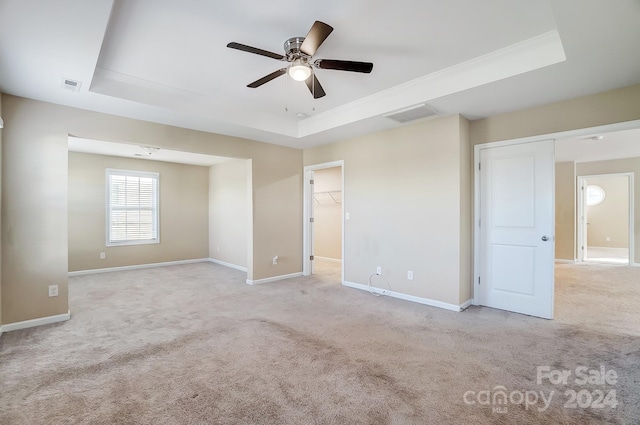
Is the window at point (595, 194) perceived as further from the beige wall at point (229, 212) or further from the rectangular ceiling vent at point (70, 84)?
the rectangular ceiling vent at point (70, 84)

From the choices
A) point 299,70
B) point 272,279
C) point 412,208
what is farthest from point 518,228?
point 272,279

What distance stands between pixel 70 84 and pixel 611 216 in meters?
13.5

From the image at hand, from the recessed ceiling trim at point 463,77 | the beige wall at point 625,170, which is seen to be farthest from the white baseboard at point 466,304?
the beige wall at point 625,170

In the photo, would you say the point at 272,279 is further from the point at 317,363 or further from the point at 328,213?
the point at 317,363

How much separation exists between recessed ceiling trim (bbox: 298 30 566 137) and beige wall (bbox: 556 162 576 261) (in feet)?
22.2

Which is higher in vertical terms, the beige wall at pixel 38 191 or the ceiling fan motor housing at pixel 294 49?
the ceiling fan motor housing at pixel 294 49

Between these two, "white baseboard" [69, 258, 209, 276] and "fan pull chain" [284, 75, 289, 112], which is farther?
"white baseboard" [69, 258, 209, 276]

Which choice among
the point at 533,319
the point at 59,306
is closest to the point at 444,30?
the point at 533,319

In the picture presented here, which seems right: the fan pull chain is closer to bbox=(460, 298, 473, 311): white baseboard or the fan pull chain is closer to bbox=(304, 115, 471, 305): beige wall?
bbox=(304, 115, 471, 305): beige wall

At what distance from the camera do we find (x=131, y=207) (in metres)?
6.86

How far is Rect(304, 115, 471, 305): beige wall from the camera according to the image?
3.88m

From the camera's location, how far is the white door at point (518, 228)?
11.7 ft

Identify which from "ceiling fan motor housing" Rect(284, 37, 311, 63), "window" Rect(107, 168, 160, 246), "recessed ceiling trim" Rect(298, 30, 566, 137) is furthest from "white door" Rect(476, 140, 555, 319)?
"window" Rect(107, 168, 160, 246)

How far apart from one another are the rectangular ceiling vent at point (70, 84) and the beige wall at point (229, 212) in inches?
136
